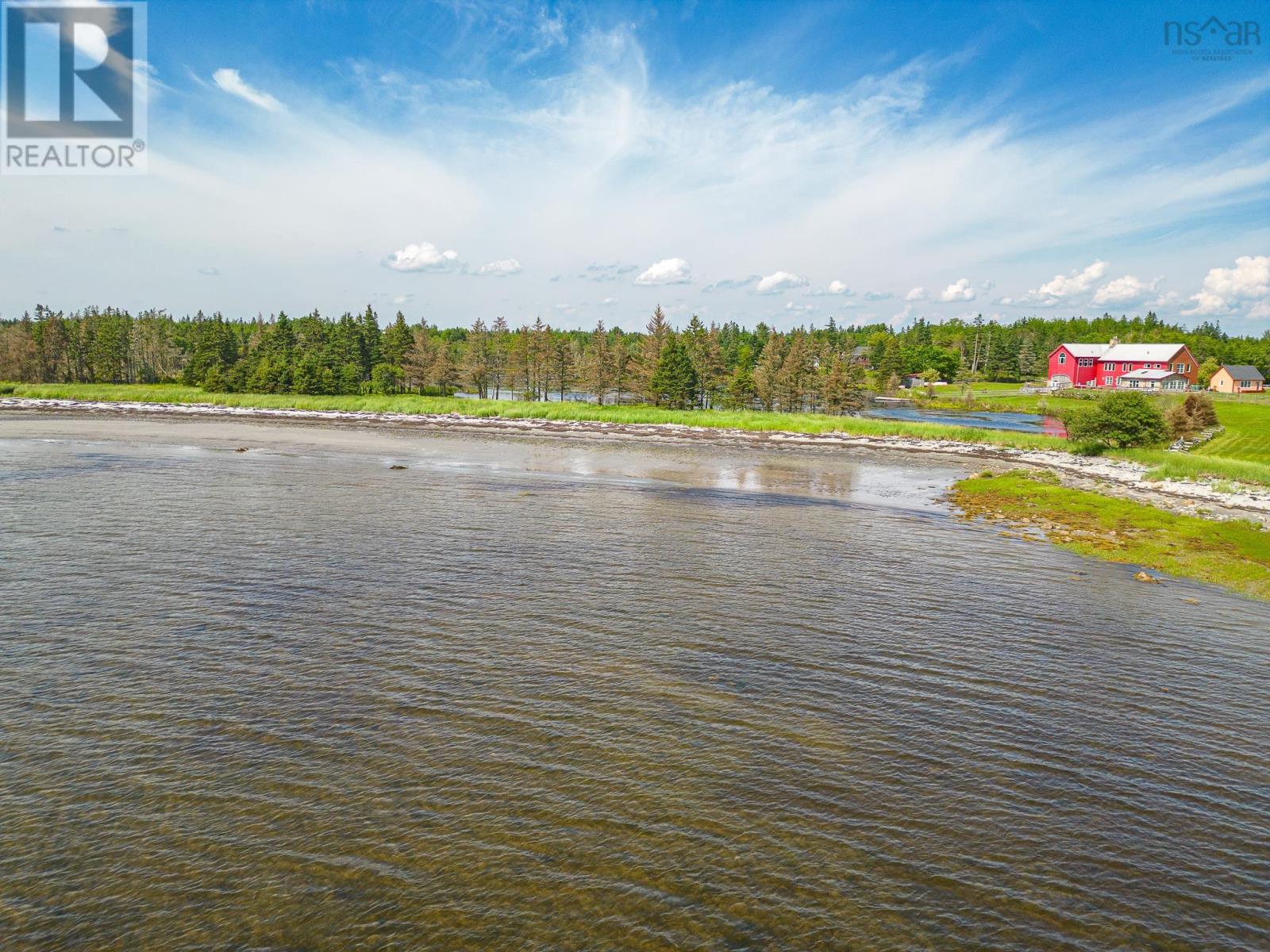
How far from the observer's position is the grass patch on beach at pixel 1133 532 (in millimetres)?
A: 21578

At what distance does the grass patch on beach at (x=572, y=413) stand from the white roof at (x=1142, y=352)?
72393 millimetres

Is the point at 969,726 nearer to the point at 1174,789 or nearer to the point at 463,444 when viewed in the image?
the point at 1174,789

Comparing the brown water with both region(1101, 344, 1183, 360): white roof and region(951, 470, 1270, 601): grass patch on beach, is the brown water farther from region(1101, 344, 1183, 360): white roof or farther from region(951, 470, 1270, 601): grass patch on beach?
region(1101, 344, 1183, 360): white roof

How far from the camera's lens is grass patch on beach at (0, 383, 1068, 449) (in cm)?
6944

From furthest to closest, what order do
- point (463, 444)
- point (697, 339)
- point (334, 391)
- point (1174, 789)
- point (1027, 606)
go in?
point (697, 339) → point (334, 391) → point (463, 444) → point (1027, 606) → point (1174, 789)

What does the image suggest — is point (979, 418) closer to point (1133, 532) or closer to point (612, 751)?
point (1133, 532)

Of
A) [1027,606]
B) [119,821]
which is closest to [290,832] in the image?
[119,821]

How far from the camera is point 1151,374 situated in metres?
121

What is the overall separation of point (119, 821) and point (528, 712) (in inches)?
203

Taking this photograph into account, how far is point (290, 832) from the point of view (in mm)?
7863

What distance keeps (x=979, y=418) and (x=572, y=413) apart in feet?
193

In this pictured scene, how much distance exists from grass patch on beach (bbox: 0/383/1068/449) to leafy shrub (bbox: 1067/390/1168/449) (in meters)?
3.89

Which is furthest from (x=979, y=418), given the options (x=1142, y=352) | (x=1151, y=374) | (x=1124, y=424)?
(x=1142, y=352)

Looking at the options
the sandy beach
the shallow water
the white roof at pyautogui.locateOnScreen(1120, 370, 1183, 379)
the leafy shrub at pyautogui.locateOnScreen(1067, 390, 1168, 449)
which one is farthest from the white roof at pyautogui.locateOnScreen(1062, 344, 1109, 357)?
the leafy shrub at pyautogui.locateOnScreen(1067, 390, 1168, 449)
